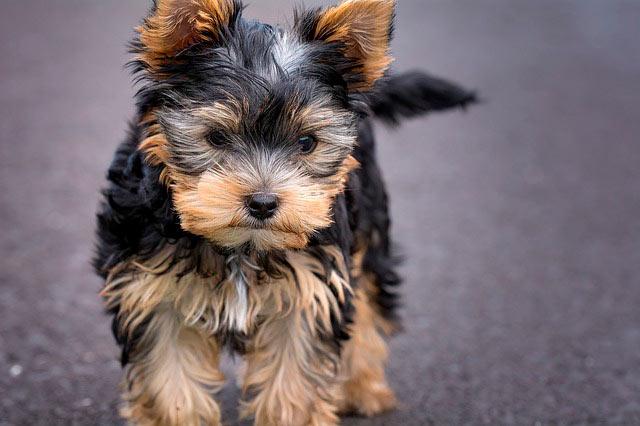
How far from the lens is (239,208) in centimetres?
343

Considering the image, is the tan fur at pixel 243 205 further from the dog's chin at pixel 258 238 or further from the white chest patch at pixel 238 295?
the white chest patch at pixel 238 295

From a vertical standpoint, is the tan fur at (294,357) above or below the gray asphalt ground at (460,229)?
above

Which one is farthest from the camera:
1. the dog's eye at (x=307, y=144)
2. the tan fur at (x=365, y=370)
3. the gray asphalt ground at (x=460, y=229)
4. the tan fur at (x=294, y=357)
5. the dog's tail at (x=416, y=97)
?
the dog's tail at (x=416, y=97)

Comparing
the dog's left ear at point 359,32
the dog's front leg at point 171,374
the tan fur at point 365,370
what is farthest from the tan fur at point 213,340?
the tan fur at point 365,370

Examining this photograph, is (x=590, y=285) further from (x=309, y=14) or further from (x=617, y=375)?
(x=309, y=14)

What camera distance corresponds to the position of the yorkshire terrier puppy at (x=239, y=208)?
11.4ft

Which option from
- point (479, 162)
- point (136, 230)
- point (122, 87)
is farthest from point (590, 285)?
point (122, 87)

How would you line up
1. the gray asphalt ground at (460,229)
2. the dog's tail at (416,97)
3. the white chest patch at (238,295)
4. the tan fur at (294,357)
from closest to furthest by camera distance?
the white chest patch at (238,295), the tan fur at (294,357), the gray asphalt ground at (460,229), the dog's tail at (416,97)

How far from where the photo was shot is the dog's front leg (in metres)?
3.91

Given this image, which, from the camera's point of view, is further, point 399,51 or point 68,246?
point 399,51

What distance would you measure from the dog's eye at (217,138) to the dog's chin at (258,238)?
0.28 meters

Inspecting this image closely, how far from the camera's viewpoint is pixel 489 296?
6.32 meters

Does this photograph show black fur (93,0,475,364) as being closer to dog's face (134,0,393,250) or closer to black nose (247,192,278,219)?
dog's face (134,0,393,250)

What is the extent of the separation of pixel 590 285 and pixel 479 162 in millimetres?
2576
